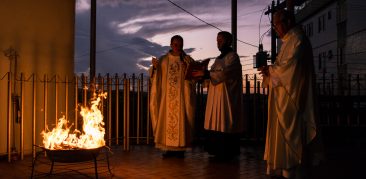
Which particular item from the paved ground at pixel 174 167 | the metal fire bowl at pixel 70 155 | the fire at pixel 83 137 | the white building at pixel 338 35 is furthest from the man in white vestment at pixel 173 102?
the white building at pixel 338 35

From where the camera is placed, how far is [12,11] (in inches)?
300

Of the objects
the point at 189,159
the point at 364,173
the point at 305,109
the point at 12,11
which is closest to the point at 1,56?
the point at 12,11

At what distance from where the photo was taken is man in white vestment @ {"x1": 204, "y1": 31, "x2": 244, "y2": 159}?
7512mm

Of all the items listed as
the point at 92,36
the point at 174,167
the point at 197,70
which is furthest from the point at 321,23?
the point at 174,167

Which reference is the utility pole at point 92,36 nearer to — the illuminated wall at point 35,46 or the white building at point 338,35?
the illuminated wall at point 35,46

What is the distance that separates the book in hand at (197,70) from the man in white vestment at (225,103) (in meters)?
0.16

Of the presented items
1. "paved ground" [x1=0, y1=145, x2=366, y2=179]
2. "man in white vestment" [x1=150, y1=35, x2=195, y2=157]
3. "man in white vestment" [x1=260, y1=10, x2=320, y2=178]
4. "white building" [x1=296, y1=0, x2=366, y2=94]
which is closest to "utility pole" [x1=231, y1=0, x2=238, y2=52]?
"man in white vestment" [x1=150, y1=35, x2=195, y2=157]

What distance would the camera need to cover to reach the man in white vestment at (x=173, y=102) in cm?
797

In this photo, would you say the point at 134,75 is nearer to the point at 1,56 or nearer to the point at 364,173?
the point at 1,56

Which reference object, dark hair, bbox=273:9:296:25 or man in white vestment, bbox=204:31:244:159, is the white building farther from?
dark hair, bbox=273:9:296:25

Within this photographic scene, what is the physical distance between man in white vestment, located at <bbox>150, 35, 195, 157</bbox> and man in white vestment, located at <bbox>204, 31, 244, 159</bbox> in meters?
0.47

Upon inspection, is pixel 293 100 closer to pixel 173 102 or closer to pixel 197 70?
pixel 197 70

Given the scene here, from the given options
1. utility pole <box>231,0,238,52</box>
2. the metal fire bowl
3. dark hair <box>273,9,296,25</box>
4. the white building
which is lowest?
the metal fire bowl

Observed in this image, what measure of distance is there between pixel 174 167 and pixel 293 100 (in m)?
2.56
